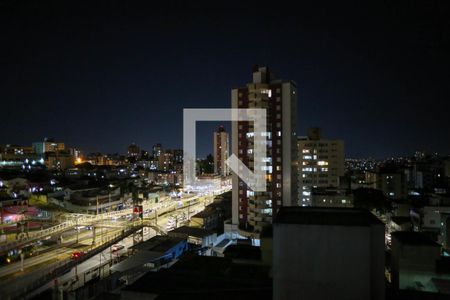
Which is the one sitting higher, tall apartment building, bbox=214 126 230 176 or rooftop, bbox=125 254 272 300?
tall apartment building, bbox=214 126 230 176

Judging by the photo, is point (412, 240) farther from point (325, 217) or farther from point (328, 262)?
point (328, 262)

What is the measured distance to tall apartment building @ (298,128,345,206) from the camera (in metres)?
33.8

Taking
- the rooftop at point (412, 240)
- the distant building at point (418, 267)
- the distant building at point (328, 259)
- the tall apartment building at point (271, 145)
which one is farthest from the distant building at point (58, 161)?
the distant building at point (328, 259)

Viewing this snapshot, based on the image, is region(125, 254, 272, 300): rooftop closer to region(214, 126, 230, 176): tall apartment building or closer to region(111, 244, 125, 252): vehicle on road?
region(111, 244, 125, 252): vehicle on road

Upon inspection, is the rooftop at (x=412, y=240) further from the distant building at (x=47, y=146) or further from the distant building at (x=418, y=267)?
the distant building at (x=47, y=146)

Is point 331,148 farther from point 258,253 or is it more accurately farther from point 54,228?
point 54,228

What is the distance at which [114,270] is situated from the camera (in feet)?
46.1

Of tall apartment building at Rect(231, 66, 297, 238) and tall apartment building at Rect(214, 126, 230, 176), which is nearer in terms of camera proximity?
tall apartment building at Rect(231, 66, 297, 238)

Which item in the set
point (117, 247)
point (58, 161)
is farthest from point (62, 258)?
point (58, 161)

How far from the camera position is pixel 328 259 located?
236 inches

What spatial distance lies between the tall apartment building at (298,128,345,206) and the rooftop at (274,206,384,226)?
2690 cm

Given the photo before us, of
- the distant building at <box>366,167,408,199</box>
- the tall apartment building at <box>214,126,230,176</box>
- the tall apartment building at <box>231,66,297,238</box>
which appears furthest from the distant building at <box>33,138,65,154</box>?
the distant building at <box>366,167,408,199</box>

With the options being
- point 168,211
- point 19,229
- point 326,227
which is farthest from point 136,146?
point 326,227

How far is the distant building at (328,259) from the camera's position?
592 cm
